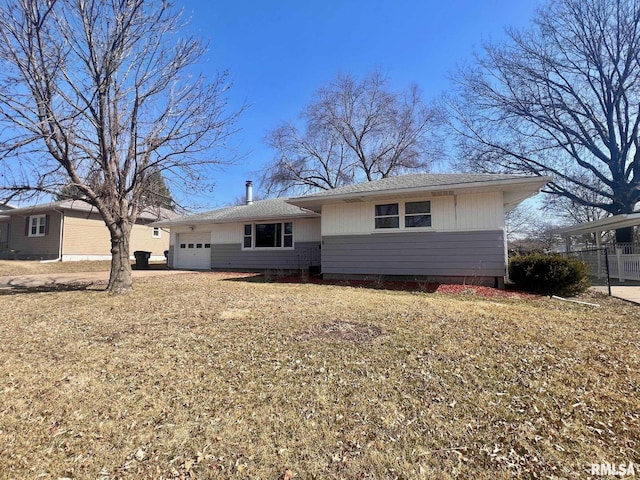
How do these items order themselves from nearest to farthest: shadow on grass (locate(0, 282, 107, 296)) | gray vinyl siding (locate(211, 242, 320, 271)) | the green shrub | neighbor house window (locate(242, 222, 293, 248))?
the green shrub → shadow on grass (locate(0, 282, 107, 296)) → gray vinyl siding (locate(211, 242, 320, 271)) → neighbor house window (locate(242, 222, 293, 248))

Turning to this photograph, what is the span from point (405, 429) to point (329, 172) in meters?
26.4

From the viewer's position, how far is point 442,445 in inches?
99.7

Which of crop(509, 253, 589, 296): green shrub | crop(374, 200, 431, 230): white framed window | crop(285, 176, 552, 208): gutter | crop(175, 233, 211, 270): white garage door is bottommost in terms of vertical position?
crop(509, 253, 589, 296): green shrub

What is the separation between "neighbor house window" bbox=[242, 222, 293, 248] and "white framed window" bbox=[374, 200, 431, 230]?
525cm

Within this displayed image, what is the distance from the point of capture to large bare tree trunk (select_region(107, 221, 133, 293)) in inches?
342

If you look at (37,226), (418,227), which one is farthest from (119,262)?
(37,226)

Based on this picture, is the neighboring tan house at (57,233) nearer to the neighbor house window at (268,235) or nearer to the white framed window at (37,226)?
the white framed window at (37,226)

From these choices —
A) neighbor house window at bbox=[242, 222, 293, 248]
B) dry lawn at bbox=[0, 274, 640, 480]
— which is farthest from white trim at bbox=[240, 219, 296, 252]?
dry lawn at bbox=[0, 274, 640, 480]

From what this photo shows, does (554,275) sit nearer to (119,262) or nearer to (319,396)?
(319,396)

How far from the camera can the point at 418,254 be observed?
1055 centimetres

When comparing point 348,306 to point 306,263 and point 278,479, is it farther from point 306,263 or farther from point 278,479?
point 306,263

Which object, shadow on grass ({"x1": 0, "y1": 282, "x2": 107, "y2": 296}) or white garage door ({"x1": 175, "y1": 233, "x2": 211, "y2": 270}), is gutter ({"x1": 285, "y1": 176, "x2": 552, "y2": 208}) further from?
white garage door ({"x1": 175, "y1": 233, "x2": 211, "y2": 270})

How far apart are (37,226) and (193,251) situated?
434 inches

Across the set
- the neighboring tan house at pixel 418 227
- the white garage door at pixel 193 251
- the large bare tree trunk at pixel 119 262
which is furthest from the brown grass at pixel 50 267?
the neighboring tan house at pixel 418 227
